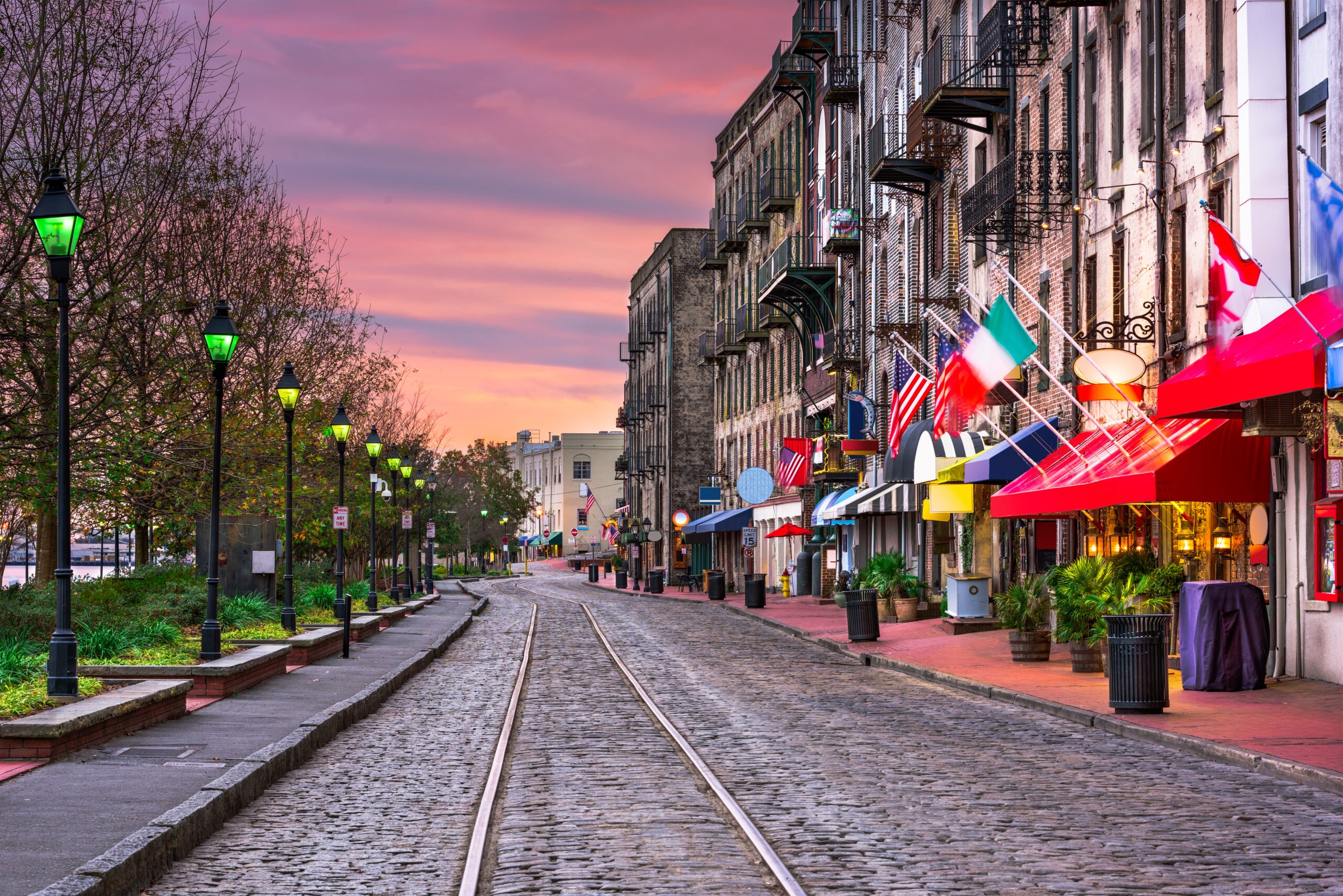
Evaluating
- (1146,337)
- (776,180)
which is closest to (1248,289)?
(1146,337)

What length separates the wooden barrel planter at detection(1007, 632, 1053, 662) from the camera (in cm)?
2345

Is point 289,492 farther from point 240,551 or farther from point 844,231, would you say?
point 844,231

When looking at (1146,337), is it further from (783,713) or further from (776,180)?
(776,180)

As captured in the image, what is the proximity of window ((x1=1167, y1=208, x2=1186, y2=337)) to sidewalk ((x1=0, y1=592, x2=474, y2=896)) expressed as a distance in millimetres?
12604

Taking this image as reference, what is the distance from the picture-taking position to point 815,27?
5256 centimetres

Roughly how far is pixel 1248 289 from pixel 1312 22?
3.50 m

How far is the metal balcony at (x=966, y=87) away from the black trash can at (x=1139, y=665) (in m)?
17.3

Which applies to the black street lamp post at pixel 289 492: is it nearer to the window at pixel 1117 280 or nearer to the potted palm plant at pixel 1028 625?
the potted palm plant at pixel 1028 625

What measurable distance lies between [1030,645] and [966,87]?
1291 centimetres

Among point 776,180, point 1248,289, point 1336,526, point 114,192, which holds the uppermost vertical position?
point 776,180

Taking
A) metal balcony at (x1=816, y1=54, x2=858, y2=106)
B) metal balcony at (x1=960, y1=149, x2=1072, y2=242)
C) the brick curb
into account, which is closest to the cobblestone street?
the brick curb

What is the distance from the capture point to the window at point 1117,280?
2558cm

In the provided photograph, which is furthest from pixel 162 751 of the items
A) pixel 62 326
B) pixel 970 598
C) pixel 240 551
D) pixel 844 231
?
pixel 844 231

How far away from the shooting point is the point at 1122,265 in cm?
2573
